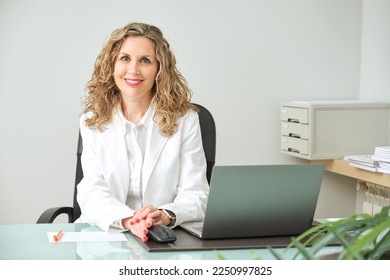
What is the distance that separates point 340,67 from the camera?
3.61 metres

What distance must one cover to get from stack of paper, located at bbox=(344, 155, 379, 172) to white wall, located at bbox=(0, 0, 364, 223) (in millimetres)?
540

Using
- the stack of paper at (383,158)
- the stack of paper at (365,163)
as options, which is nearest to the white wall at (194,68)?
the stack of paper at (365,163)

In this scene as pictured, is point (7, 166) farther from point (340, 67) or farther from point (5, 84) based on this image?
point (340, 67)

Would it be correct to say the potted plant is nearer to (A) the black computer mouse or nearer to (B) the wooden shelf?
(A) the black computer mouse

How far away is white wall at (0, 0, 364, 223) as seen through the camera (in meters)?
3.09

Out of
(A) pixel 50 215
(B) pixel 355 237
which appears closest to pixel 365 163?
(A) pixel 50 215

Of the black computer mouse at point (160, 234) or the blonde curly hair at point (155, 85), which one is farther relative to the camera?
the blonde curly hair at point (155, 85)

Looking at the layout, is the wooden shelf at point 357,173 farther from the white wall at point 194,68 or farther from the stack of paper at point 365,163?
the white wall at point 194,68

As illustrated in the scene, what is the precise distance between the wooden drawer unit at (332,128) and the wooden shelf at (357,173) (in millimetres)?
51

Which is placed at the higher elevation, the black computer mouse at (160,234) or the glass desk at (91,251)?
the black computer mouse at (160,234)

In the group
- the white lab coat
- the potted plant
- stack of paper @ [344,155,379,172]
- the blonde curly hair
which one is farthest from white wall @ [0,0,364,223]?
the potted plant

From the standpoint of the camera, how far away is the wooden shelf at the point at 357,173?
9.23 feet

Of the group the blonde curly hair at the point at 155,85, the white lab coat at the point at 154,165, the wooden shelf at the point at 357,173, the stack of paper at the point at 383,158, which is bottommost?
the wooden shelf at the point at 357,173
